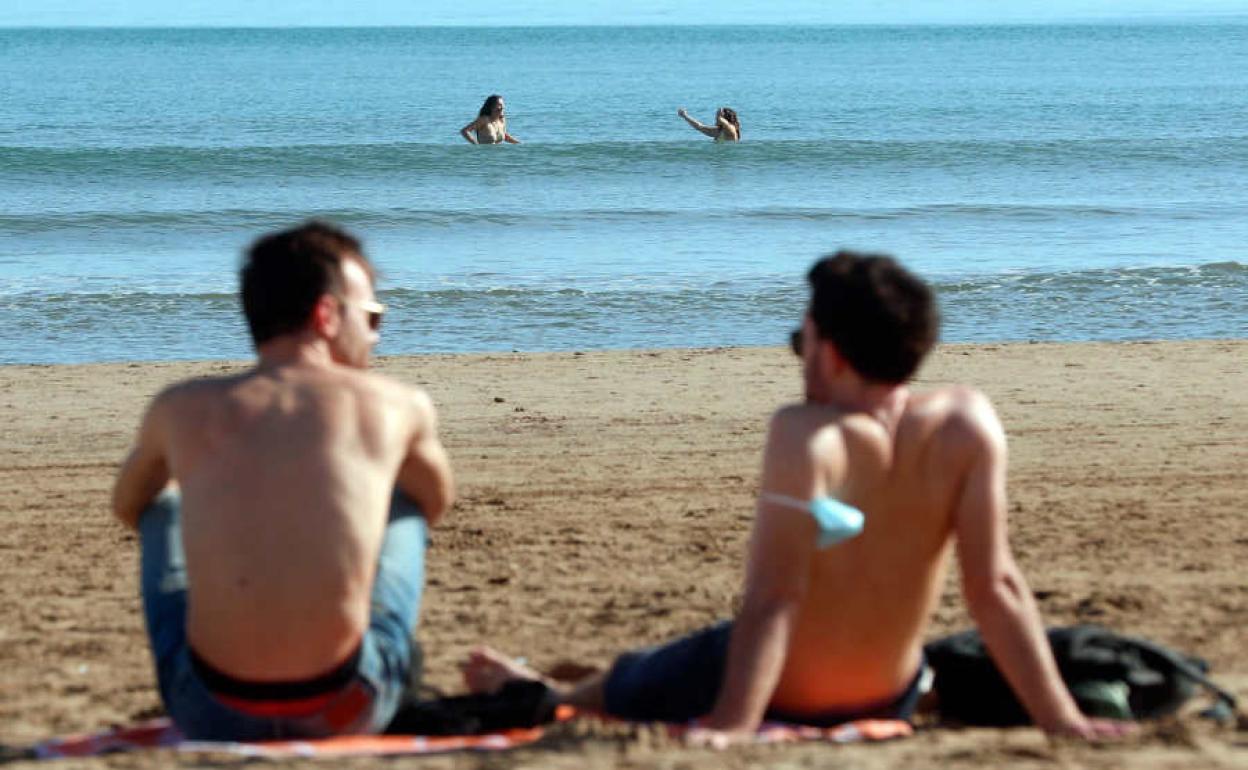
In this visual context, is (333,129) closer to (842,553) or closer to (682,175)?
(682,175)

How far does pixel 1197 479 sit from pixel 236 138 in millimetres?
28084

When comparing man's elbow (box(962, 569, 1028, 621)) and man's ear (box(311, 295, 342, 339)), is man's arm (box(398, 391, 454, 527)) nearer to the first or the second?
man's ear (box(311, 295, 342, 339))

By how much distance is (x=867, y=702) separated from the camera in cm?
320

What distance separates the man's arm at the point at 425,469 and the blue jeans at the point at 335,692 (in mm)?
36

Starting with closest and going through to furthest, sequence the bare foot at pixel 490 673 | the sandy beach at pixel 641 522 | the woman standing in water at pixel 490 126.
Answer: the bare foot at pixel 490 673
the sandy beach at pixel 641 522
the woman standing in water at pixel 490 126

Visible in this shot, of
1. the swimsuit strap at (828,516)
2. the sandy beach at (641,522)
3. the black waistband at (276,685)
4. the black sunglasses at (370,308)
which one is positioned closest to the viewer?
the swimsuit strap at (828,516)

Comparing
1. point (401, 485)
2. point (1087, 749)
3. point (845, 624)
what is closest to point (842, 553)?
point (845, 624)

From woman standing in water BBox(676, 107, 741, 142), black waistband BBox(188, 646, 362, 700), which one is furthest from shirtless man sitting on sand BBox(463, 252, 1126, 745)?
woman standing in water BBox(676, 107, 741, 142)

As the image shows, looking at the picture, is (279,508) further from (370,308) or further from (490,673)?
(490,673)

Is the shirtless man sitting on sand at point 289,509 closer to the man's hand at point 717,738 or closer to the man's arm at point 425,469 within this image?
the man's arm at point 425,469

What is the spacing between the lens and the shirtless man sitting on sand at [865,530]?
2.95 m

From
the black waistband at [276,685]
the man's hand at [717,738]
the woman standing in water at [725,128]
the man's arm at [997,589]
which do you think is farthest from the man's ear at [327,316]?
the woman standing in water at [725,128]

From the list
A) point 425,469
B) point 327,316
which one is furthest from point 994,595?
point 327,316

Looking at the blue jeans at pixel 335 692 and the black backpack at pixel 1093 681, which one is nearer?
the blue jeans at pixel 335 692
